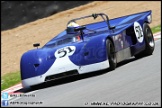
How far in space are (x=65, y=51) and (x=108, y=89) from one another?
65.5 inches

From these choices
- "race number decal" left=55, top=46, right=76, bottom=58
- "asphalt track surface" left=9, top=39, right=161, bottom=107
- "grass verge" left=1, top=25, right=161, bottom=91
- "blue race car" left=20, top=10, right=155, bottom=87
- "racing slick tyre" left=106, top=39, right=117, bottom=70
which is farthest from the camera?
"grass verge" left=1, top=25, right=161, bottom=91

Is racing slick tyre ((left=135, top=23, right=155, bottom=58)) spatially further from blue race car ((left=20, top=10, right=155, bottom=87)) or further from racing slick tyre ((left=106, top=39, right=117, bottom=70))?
racing slick tyre ((left=106, top=39, right=117, bottom=70))

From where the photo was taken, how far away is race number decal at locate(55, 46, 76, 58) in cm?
880

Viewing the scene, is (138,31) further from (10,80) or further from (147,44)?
(10,80)

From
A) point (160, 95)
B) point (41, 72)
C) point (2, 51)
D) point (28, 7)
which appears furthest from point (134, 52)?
point (28, 7)

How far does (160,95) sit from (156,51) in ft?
14.8

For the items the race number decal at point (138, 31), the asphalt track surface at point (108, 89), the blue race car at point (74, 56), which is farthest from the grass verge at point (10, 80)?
the race number decal at point (138, 31)

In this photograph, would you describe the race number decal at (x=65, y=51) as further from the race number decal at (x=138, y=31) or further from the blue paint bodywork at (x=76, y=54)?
the race number decal at (x=138, y=31)

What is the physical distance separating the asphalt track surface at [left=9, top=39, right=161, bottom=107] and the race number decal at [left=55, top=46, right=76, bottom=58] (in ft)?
1.55

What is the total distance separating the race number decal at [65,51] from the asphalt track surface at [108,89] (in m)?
0.47

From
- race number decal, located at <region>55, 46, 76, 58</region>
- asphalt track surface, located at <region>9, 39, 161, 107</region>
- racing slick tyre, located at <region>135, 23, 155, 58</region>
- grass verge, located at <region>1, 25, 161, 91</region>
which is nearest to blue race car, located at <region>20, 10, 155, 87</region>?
race number decal, located at <region>55, 46, 76, 58</region>

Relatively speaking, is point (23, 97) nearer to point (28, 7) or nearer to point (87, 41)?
point (87, 41)

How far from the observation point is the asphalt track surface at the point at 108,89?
657cm

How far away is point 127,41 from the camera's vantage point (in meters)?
10.1
